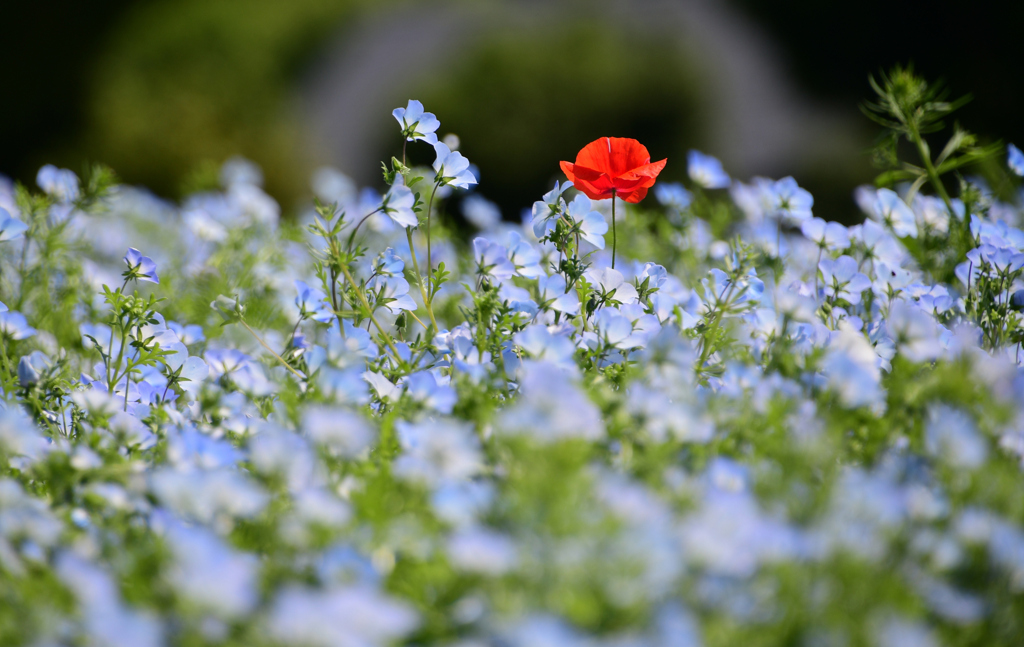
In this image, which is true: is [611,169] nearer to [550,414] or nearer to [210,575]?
[550,414]

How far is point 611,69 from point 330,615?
9.82 meters

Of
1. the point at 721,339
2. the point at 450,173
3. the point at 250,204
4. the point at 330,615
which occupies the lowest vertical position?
the point at 330,615

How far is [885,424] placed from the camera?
804mm

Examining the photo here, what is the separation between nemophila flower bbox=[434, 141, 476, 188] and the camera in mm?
1077

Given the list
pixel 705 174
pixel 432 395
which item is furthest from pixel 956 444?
pixel 705 174

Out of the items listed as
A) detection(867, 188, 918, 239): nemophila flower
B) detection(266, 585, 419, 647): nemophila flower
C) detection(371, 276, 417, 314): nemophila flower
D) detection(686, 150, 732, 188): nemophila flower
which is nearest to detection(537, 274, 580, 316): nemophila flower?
Answer: detection(371, 276, 417, 314): nemophila flower

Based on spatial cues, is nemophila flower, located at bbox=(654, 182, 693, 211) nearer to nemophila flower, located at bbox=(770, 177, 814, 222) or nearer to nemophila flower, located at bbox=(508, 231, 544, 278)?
nemophila flower, located at bbox=(770, 177, 814, 222)

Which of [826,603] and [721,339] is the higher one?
[721,339]

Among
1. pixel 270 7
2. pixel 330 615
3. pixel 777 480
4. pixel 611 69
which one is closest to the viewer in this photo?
pixel 330 615

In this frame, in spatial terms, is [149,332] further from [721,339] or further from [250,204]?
[250,204]

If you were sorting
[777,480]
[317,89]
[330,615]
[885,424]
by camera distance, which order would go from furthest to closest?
[317,89], [885,424], [777,480], [330,615]

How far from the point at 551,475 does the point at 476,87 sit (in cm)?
949

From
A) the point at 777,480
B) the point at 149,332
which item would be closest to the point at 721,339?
the point at 777,480

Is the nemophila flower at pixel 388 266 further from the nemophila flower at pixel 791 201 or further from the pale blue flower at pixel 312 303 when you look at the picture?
the nemophila flower at pixel 791 201
